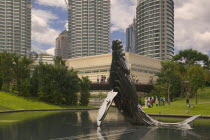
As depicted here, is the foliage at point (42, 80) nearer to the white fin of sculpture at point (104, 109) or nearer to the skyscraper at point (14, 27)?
the white fin of sculpture at point (104, 109)

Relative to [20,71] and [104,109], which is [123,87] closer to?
[104,109]

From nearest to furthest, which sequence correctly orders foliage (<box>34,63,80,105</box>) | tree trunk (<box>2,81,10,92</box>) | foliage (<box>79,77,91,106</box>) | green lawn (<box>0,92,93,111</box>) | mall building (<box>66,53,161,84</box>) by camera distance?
1. green lawn (<box>0,92,93,111</box>)
2. foliage (<box>34,63,80,105</box>)
3. tree trunk (<box>2,81,10,92</box>)
4. foliage (<box>79,77,91,106</box>)
5. mall building (<box>66,53,161,84</box>)

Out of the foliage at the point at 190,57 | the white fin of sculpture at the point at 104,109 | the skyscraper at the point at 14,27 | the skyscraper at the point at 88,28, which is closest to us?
the white fin of sculpture at the point at 104,109

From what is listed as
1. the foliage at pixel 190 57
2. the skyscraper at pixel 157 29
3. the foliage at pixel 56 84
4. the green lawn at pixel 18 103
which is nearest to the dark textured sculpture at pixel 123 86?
the green lawn at pixel 18 103

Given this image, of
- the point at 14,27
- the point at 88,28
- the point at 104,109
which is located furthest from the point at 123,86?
the point at 14,27

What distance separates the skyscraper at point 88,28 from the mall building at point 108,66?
80995mm

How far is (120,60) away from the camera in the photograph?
19.8 m

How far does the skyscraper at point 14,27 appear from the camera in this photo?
16288 centimetres

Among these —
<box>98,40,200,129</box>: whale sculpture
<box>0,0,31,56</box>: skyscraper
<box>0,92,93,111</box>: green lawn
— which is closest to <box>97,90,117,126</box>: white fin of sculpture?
Result: <box>98,40,200,129</box>: whale sculpture

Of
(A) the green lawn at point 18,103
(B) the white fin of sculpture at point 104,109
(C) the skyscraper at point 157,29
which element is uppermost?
(C) the skyscraper at point 157,29

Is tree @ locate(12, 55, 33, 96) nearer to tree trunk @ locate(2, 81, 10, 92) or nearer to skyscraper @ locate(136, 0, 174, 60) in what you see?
tree trunk @ locate(2, 81, 10, 92)

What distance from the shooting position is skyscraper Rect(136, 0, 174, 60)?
141250mm

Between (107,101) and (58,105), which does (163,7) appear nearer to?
(58,105)

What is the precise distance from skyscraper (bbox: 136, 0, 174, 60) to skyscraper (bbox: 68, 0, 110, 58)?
3641 cm
